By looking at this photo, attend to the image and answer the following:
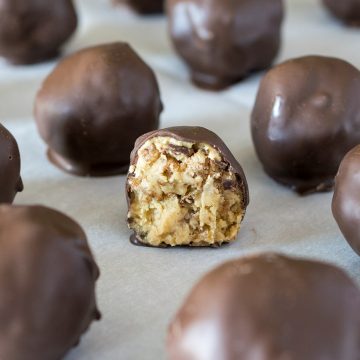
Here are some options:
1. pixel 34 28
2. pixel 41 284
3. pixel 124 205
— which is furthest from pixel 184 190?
pixel 34 28

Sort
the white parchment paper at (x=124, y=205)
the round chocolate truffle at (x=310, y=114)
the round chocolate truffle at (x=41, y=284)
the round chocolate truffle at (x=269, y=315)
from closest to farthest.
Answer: the round chocolate truffle at (x=269, y=315) → the round chocolate truffle at (x=41, y=284) → the white parchment paper at (x=124, y=205) → the round chocolate truffle at (x=310, y=114)

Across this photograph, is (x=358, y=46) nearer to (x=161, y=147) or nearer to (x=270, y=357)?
(x=161, y=147)

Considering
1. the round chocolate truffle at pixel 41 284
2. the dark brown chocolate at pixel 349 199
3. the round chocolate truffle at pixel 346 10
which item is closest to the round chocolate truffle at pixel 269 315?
the round chocolate truffle at pixel 41 284

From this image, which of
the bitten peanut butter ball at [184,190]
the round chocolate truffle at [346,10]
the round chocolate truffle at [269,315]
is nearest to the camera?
the round chocolate truffle at [269,315]

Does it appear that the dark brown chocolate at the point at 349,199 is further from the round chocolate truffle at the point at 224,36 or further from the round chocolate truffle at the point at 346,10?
the round chocolate truffle at the point at 346,10

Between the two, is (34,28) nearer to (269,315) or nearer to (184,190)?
(184,190)

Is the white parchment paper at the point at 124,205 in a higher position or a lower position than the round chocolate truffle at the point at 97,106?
lower

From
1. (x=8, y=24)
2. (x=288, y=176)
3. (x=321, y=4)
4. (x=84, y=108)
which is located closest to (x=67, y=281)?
(x=84, y=108)
